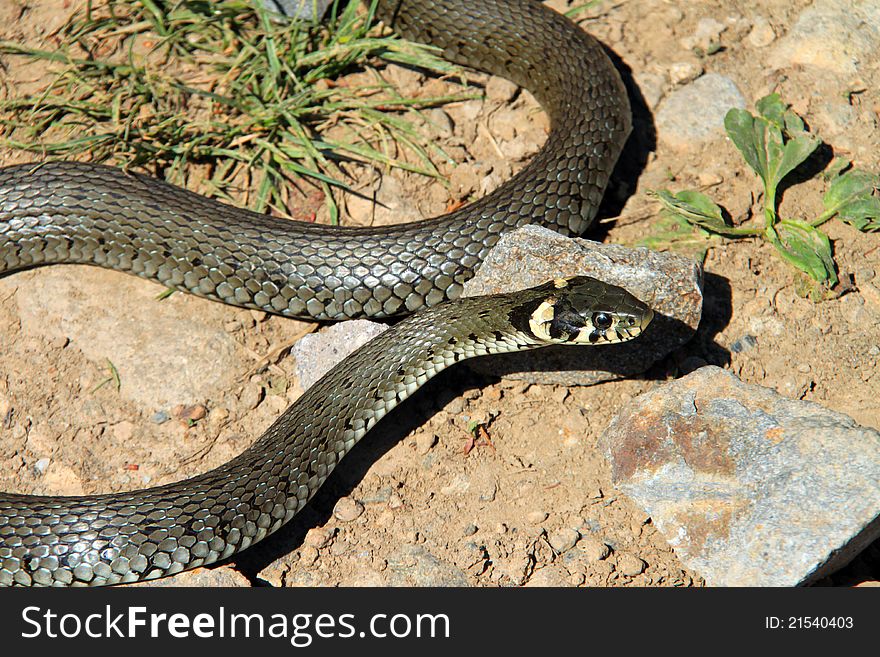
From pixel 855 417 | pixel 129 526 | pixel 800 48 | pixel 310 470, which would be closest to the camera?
pixel 129 526

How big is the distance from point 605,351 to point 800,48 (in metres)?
3.02

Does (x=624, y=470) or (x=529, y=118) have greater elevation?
(x=529, y=118)

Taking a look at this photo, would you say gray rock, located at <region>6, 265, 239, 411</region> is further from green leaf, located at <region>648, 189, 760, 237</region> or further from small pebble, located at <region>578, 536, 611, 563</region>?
green leaf, located at <region>648, 189, 760, 237</region>

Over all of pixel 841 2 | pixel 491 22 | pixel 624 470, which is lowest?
pixel 624 470

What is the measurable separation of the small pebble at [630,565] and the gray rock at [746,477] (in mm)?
199

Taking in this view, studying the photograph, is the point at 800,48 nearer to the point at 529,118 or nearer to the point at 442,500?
the point at 529,118

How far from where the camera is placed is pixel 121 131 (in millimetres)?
5980

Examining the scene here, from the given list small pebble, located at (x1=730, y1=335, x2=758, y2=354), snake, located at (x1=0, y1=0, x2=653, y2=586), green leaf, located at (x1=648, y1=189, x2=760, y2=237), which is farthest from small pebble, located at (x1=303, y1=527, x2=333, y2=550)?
green leaf, located at (x1=648, y1=189, x2=760, y2=237)

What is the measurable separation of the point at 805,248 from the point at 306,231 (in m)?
3.11

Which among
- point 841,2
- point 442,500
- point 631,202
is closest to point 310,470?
point 442,500

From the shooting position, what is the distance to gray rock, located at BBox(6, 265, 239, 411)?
526 cm

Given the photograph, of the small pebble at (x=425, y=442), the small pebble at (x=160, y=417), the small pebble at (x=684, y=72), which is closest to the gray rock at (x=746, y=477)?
the small pebble at (x=425, y=442)

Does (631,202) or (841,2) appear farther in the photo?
(841,2)

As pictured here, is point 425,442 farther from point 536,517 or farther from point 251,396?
point 251,396
